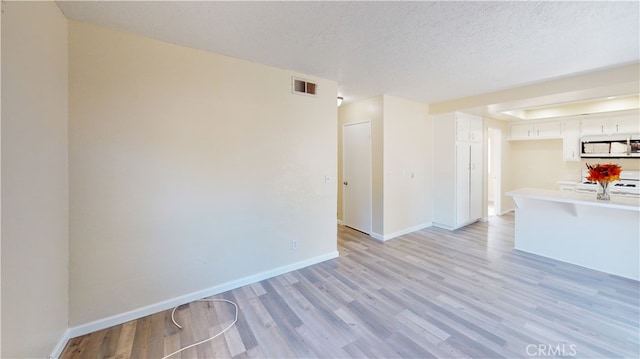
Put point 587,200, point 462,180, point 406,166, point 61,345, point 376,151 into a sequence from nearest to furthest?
point 61,345 → point 587,200 → point 376,151 → point 406,166 → point 462,180

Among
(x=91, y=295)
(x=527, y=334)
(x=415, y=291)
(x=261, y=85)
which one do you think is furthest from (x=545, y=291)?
(x=91, y=295)

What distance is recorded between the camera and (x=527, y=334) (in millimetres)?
1987

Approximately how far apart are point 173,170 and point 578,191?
6.47m

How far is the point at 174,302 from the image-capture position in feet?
7.91

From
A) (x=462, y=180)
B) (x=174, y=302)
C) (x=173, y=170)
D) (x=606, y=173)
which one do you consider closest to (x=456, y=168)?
(x=462, y=180)

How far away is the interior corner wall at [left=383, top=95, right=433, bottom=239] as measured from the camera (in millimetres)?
4344

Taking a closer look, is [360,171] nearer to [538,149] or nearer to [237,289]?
[237,289]

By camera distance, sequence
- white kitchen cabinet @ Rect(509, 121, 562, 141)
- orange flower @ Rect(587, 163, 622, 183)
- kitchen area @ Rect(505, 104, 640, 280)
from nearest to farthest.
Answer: orange flower @ Rect(587, 163, 622, 183), kitchen area @ Rect(505, 104, 640, 280), white kitchen cabinet @ Rect(509, 121, 562, 141)

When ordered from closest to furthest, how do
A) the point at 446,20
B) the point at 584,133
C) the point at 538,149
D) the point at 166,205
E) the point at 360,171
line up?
the point at 446,20, the point at 166,205, the point at 360,171, the point at 584,133, the point at 538,149

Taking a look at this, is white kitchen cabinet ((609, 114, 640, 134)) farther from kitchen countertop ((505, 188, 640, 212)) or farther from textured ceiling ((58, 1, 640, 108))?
textured ceiling ((58, 1, 640, 108))

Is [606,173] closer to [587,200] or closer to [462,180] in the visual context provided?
[587,200]

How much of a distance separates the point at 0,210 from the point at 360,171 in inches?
168

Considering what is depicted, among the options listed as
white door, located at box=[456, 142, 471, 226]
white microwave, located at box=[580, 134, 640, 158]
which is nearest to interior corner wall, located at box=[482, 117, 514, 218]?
white door, located at box=[456, 142, 471, 226]

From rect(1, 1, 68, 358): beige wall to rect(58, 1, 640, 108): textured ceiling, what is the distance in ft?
1.45
